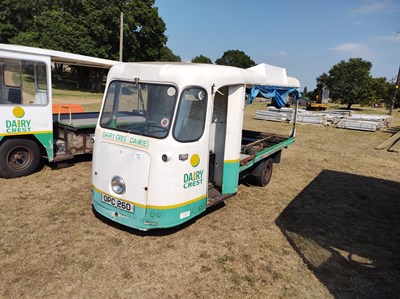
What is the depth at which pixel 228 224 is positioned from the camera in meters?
5.52

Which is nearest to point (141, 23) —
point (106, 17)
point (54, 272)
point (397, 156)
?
point (106, 17)

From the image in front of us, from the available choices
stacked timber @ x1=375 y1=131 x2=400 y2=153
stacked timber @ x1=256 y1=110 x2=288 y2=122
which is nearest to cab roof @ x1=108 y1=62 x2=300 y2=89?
stacked timber @ x1=375 y1=131 x2=400 y2=153

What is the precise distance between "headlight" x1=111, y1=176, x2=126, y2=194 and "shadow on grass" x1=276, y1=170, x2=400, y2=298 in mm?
2938

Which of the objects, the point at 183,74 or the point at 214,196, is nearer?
the point at 183,74

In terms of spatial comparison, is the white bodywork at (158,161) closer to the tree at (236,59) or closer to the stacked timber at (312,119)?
the stacked timber at (312,119)

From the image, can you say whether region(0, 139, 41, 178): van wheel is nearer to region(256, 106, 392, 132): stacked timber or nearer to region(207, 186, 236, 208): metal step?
region(207, 186, 236, 208): metal step

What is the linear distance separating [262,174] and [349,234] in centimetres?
247

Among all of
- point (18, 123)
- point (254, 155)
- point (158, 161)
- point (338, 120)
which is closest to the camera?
point (158, 161)

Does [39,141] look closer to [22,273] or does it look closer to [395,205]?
[22,273]

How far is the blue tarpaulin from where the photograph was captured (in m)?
6.09

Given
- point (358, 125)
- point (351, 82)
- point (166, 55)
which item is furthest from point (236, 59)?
point (358, 125)

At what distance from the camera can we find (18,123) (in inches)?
263

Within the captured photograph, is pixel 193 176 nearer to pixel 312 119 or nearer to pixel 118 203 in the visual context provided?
pixel 118 203

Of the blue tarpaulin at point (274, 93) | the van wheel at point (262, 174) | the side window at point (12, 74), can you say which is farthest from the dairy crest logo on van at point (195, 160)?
the side window at point (12, 74)
